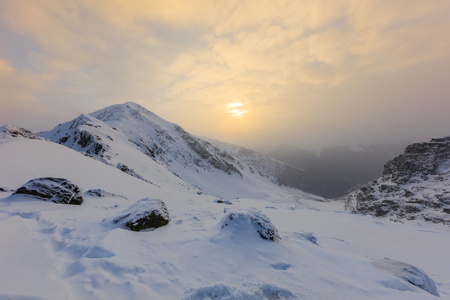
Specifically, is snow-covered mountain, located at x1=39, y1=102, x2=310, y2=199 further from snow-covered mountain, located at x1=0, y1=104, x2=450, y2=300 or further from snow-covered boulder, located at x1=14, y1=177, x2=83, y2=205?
snow-covered mountain, located at x1=0, y1=104, x2=450, y2=300

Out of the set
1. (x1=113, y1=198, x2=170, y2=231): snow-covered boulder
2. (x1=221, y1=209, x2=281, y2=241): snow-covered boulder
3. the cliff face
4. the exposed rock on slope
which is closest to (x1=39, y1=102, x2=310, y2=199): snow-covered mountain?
the exposed rock on slope

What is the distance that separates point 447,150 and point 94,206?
102 m

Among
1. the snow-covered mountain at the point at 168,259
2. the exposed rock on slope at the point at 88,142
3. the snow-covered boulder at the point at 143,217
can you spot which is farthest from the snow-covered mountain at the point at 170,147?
the snow-covered boulder at the point at 143,217

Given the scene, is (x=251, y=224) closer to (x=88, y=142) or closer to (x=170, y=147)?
(x=88, y=142)

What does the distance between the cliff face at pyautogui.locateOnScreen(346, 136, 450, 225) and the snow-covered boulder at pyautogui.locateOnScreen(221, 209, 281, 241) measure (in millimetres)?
60457

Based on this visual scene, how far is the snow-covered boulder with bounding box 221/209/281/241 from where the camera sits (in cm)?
720

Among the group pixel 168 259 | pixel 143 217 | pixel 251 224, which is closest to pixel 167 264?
pixel 168 259

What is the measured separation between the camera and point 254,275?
498cm

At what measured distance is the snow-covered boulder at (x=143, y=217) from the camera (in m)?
7.38

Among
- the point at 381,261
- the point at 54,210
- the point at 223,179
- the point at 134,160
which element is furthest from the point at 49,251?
the point at 223,179

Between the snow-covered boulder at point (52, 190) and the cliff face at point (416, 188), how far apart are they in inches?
2620

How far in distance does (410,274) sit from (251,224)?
5.06 m

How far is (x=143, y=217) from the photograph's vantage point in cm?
765

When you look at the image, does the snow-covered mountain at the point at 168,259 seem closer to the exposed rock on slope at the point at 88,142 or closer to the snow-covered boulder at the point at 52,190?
the snow-covered boulder at the point at 52,190
